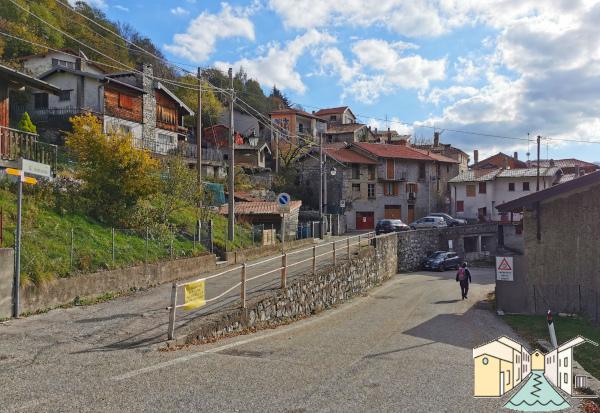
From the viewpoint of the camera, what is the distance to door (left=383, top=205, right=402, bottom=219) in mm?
62406

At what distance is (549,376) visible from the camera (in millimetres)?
7508

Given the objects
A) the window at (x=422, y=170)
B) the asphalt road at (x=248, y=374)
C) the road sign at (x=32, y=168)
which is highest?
the window at (x=422, y=170)

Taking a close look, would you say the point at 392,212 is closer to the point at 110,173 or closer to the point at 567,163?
the point at 567,163

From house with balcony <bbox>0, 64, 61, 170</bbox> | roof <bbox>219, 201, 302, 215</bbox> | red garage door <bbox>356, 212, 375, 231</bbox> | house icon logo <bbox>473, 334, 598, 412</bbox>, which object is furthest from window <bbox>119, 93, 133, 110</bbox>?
house icon logo <bbox>473, 334, 598, 412</bbox>

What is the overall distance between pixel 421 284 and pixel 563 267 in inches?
536

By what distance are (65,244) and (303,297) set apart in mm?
7156

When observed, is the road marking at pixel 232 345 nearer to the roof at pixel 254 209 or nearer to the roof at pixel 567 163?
the roof at pixel 254 209

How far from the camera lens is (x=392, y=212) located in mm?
62969

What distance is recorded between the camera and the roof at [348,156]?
191 feet

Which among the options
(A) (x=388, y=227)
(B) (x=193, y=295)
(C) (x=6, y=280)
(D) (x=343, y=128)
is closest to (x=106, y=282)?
(C) (x=6, y=280)

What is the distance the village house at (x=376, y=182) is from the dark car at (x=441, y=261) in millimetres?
14121

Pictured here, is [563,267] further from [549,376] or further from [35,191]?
[35,191]

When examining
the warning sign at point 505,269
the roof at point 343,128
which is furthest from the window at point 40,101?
the roof at point 343,128

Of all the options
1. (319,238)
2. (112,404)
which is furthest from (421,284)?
(112,404)
